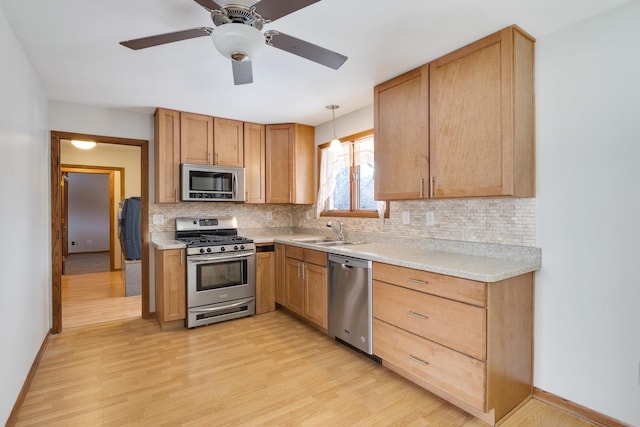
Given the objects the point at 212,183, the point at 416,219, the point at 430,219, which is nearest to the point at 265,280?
the point at 212,183

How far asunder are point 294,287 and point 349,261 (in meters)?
1.07

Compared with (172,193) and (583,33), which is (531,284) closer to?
(583,33)

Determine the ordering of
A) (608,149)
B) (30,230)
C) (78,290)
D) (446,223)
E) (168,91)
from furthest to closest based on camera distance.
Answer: (78,290) → (168,91) → (446,223) → (30,230) → (608,149)

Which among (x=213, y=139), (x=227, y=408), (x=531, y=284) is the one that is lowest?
(x=227, y=408)

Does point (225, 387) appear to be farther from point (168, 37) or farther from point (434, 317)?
point (168, 37)

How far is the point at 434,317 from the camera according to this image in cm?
202

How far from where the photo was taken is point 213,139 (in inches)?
150

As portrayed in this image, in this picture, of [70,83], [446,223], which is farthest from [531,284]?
[70,83]

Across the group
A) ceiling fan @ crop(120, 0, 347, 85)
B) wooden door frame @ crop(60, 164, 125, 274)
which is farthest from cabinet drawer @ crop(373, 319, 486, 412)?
wooden door frame @ crop(60, 164, 125, 274)

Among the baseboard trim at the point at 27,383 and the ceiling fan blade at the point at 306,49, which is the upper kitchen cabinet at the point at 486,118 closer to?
Result: the ceiling fan blade at the point at 306,49

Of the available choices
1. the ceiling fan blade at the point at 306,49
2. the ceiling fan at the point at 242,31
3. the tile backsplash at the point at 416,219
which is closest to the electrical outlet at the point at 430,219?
the tile backsplash at the point at 416,219

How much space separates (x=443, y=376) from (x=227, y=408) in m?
1.32

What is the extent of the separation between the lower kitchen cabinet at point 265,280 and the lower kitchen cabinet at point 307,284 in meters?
0.21

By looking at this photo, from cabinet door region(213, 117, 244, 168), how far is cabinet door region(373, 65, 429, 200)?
1.84 meters
